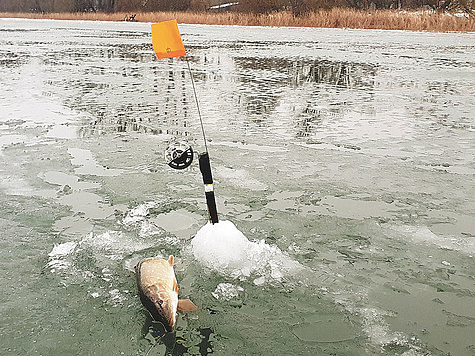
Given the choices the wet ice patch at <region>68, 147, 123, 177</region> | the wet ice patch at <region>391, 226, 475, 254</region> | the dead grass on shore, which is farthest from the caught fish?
the dead grass on shore

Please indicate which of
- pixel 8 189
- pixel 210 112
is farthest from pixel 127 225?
pixel 210 112

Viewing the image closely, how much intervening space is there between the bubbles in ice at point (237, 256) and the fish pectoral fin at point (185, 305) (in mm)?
446

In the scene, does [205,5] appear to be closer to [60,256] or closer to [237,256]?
[60,256]

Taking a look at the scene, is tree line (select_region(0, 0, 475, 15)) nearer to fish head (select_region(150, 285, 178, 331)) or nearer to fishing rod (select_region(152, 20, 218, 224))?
fishing rod (select_region(152, 20, 218, 224))

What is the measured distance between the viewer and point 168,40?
127 inches

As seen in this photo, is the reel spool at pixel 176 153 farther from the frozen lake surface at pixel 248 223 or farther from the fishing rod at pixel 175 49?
the frozen lake surface at pixel 248 223

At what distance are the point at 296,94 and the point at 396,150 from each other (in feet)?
11.8

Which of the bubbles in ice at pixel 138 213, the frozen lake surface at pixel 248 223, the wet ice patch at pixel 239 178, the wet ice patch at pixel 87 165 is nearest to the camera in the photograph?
the frozen lake surface at pixel 248 223

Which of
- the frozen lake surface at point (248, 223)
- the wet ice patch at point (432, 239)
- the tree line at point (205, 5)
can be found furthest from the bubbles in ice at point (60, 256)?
the tree line at point (205, 5)

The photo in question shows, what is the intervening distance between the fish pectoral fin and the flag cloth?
1.64 meters

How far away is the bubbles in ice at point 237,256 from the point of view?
9.77 ft

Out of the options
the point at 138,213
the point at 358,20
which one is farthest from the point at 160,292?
the point at 358,20

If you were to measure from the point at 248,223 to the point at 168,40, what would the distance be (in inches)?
59.0

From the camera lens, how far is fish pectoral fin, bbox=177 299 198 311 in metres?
2.53
